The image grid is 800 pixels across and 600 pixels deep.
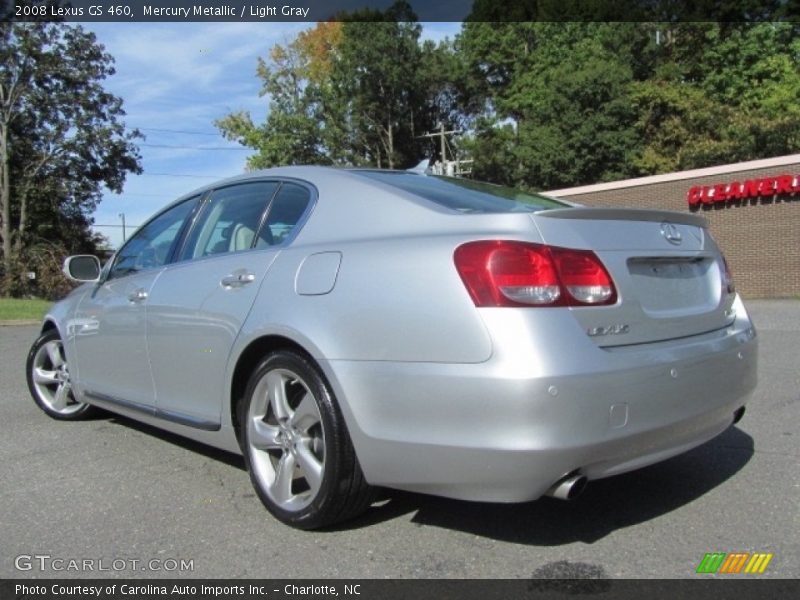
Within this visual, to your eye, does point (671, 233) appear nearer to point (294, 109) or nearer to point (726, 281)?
point (726, 281)

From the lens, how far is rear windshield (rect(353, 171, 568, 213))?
323 cm

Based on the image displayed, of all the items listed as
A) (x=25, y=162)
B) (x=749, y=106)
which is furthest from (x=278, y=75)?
(x=749, y=106)

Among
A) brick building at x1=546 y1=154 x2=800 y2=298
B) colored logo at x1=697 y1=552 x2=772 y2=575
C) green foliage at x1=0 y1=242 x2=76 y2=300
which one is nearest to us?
colored logo at x1=697 y1=552 x2=772 y2=575

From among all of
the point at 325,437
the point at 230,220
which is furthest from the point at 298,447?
the point at 230,220

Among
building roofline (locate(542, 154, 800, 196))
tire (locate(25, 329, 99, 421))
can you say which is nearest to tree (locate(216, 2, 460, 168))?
building roofline (locate(542, 154, 800, 196))

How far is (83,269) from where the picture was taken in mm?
4941

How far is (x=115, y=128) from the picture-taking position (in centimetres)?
3647

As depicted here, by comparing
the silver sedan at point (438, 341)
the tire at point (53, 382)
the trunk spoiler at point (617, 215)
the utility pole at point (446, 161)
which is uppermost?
the utility pole at point (446, 161)

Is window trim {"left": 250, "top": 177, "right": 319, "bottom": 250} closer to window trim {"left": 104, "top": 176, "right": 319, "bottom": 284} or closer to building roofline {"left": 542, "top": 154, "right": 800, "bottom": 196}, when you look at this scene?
window trim {"left": 104, "top": 176, "right": 319, "bottom": 284}

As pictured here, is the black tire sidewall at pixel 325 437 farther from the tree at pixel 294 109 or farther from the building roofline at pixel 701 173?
the tree at pixel 294 109

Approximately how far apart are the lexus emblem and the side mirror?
3569 millimetres

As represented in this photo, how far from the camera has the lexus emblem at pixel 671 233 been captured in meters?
3.19

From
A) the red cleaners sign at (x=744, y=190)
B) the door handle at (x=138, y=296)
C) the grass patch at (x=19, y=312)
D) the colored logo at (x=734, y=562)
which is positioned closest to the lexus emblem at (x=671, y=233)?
the colored logo at (x=734, y=562)

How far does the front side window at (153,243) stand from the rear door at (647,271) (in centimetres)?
236
